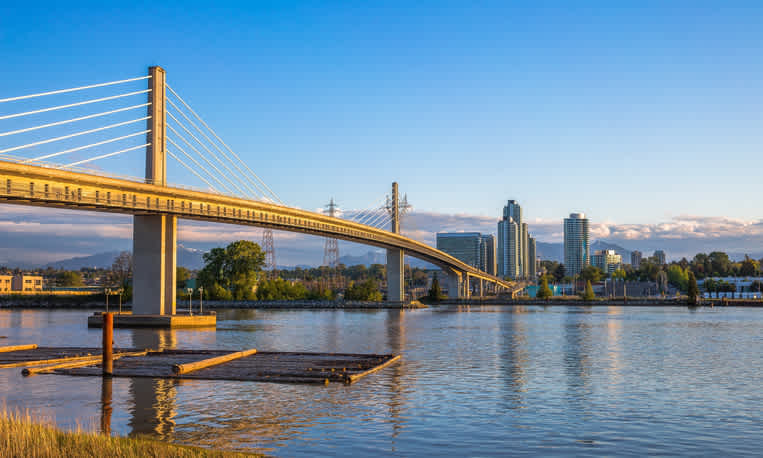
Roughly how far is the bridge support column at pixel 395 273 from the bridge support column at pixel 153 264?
65141 millimetres

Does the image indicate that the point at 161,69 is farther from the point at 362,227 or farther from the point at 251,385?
the point at 362,227

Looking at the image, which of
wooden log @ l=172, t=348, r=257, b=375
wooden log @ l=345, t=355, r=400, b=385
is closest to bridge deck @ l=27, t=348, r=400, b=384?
wooden log @ l=345, t=355, r=400, b=385

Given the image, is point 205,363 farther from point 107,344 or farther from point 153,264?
point 153,264

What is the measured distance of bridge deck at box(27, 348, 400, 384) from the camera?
962 inches

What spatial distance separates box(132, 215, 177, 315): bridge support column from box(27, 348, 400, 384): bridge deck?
22.8 metres

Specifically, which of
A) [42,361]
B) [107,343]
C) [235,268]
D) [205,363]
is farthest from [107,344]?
[235,268]

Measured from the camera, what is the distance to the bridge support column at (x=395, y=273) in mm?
120250

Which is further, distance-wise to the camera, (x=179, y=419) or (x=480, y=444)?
(x=179, y=419)

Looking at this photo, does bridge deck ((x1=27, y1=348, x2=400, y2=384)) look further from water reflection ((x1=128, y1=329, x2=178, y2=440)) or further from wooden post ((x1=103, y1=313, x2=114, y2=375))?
water reflection ((x1=128, y1=329, x2=178, y2=440))

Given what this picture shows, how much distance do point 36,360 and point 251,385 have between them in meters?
11.2

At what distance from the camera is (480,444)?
1526cm

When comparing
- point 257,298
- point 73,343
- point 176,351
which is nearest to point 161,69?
point 73,343

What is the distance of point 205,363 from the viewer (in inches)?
1081

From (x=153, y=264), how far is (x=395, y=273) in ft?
225
